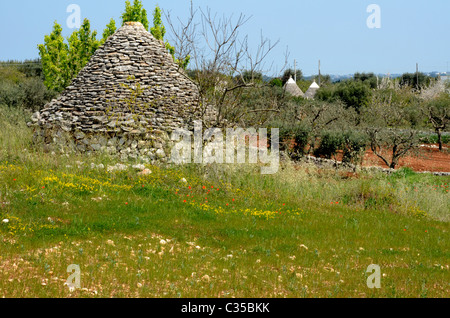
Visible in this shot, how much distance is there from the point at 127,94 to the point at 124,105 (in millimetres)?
435

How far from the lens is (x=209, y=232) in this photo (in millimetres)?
7605

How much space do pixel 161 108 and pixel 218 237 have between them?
7305 mm

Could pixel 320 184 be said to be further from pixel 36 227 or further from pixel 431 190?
pixel 36 227

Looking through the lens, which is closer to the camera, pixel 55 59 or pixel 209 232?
pixel 209 232

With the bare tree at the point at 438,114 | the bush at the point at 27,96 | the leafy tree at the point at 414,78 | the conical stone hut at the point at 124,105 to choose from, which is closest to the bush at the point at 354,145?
the conical stone hut at the point at 124,105

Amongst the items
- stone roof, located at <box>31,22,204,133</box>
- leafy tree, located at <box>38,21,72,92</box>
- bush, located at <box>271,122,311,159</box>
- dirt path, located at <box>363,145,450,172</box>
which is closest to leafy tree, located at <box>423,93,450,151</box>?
dirt path, located at <box>363,145,450,172</box>

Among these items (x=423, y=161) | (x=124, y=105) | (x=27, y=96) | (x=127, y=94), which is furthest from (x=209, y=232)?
(x=27, y=96)

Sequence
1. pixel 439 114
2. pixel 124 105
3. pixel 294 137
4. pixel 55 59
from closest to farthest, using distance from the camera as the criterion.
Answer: pixel 124 105, pixel 294 137, pixel 439 114, pixel 55 59

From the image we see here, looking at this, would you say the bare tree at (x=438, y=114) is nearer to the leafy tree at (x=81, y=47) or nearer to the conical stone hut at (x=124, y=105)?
the conical stone hut at (x=124, y=105)

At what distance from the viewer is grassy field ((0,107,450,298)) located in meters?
5.38

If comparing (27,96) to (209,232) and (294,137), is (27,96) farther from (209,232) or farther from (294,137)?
(209,232)

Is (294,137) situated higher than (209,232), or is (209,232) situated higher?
(294,137)

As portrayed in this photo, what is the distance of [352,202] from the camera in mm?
10742
